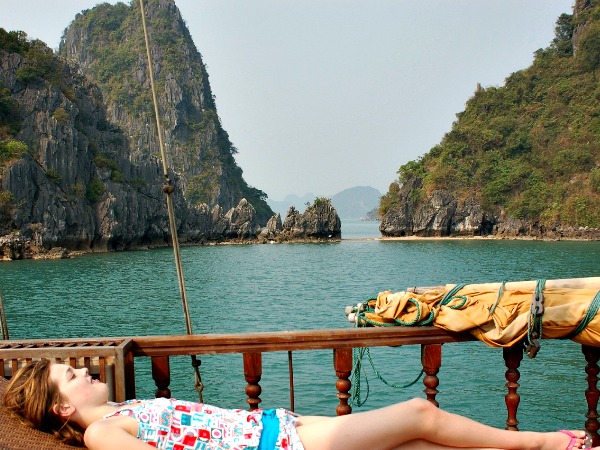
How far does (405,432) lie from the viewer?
7.90 ft

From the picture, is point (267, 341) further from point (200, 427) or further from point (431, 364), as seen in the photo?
point (431, 364)

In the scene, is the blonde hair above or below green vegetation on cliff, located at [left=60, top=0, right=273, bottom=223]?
below

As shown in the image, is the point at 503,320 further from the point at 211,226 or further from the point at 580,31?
the point at 580,31

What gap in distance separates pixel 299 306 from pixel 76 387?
2564 centimetres

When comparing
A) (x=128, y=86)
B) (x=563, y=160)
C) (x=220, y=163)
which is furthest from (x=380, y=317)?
(x=128, y=86)

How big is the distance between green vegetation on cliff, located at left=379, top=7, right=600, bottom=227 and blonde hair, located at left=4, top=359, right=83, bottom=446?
75.7 metres

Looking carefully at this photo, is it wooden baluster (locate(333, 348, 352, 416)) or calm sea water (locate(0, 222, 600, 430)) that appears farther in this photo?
calm sea water (locate(0, 222, 600, 430))

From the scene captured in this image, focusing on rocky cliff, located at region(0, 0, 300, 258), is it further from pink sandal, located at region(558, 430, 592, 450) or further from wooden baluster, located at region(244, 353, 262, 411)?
pink sandal, located at region(558, 430, 592, 450)

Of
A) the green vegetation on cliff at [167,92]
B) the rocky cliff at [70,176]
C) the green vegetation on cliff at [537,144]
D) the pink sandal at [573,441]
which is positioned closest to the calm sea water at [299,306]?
the rocky cliff at [70,176]

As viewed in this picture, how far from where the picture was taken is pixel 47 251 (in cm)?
5359

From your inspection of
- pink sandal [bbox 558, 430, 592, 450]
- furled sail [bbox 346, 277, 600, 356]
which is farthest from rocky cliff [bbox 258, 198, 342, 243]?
pink sandal [bbox 558, 430, 592, 450]

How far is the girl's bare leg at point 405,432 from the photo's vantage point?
2.39 meters

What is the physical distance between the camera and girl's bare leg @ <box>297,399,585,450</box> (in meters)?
2.39

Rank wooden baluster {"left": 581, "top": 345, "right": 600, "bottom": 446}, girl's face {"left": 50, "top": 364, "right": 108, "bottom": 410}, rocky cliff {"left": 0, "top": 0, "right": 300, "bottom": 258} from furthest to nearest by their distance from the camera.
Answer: rocky cliff {"left": 0, "top": 0, "right": 300, "bottom": 258}, wooden baluster {"left": 581, "top": 345, "right": 600, "bottom": 446}, girl's face {"left": 50, "top": 364, "right": 108, "bottom": 410}
